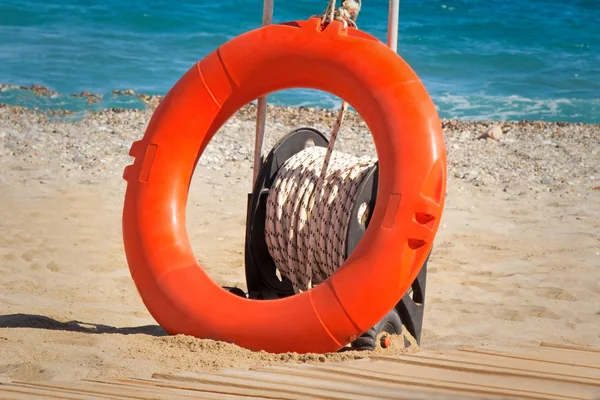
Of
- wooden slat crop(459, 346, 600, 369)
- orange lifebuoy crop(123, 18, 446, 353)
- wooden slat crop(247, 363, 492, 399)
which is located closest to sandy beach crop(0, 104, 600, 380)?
orange lifebuoy crop(123, 18, 446, 353)

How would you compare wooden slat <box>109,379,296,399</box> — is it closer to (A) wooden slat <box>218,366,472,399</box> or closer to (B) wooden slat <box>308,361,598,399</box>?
(A) wooden slat <box>218,366,472,399</box>

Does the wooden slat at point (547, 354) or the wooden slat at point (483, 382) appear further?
the wooden slat at point (547, 354)

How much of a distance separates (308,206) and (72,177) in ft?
9.77

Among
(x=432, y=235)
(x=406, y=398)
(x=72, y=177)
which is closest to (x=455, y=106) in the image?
(x=72, y=177)

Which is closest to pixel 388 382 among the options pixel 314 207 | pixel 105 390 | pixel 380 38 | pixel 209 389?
pixel 209 389

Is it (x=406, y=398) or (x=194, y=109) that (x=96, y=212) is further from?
(x=406, y=398)

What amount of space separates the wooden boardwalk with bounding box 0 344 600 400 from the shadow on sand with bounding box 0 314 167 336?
3.62 ft

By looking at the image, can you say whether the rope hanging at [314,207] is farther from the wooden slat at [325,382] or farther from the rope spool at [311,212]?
the wooden slat at [325,382]

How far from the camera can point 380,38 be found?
46.0 feet

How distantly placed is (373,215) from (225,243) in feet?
6.99

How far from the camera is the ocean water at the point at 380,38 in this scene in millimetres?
10906

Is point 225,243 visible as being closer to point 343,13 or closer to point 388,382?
point 343,13

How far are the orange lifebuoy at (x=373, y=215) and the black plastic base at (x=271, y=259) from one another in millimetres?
269

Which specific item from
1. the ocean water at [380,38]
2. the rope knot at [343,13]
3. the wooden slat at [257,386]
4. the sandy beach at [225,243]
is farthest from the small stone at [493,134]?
the wooden slat at [257,386]
